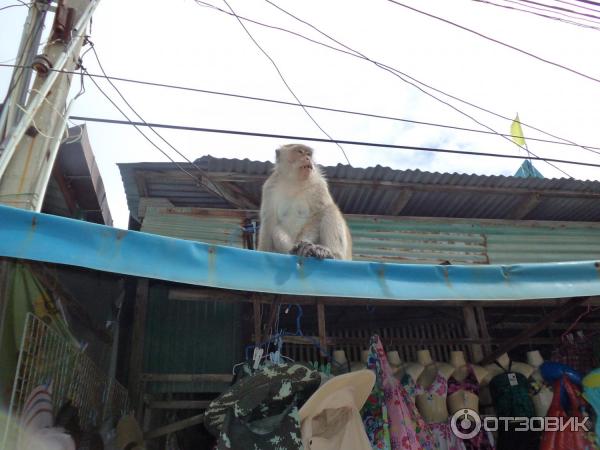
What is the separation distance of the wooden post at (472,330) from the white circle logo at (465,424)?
903mm

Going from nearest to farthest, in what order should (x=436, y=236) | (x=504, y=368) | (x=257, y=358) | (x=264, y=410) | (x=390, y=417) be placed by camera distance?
(x=264, y=410)
(x=257, y=358)
(x=390, y=417)
(x=504, y=368)
(x=436, y=236)

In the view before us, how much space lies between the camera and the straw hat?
2.75 m

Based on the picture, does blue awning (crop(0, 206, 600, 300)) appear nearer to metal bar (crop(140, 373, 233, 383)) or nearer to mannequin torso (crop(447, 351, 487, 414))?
mannequin torso (crop(447, 351, 487, 414))

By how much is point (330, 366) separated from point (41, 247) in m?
2.65

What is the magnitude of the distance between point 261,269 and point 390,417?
156 centimetres

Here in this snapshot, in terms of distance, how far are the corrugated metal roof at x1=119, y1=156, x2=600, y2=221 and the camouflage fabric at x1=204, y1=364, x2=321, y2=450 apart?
9.36 feet

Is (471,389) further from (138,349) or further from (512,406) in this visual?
(138,349)

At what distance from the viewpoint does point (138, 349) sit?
4480mm

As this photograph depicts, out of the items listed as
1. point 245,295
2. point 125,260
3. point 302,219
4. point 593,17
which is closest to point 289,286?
point 125,260

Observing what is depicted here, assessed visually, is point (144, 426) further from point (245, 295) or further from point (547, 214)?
point (547, 214)

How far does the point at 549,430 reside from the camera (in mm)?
3896

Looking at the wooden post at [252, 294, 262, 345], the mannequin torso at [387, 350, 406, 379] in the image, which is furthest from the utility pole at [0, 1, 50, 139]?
the mannequin torso at [387, 350, 406, 379]

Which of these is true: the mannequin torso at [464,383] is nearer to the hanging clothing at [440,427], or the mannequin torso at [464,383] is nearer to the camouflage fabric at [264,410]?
the hanging clothing at [440,427]

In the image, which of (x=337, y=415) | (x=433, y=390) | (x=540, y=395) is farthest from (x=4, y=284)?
(x=540, y=395)
